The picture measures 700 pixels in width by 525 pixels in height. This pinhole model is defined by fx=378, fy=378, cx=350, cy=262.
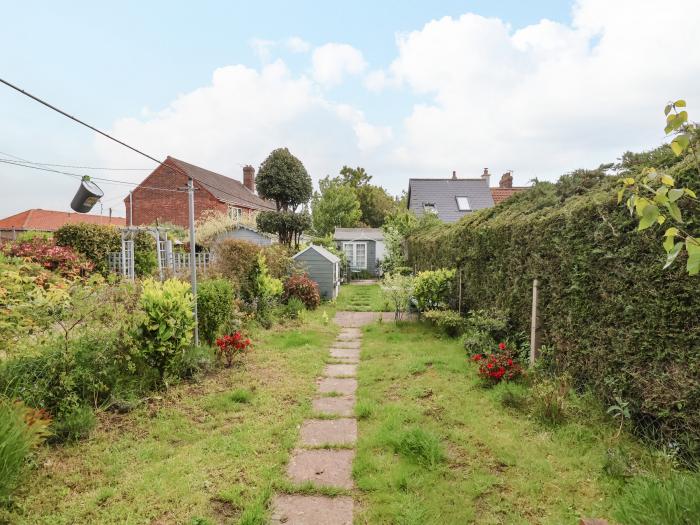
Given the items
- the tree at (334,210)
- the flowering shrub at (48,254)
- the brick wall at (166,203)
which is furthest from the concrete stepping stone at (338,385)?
the tree at (334,210)

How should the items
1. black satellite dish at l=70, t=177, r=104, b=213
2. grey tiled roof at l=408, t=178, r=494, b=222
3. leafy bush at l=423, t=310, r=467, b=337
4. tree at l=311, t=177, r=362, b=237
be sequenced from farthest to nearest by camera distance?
1. tree at l=311, t=177, r=362, b=237
2. grey tiled roof at l=408, t=178, r=494, b=222
3. leafy bush at l=423, t=310, r=467, b=337
4. black satellite dish at l=70, t=177, r=104, b=213

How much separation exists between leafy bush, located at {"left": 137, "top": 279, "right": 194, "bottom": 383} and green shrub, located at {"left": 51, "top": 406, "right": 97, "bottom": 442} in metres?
1.05

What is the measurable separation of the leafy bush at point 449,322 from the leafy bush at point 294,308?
3741mm

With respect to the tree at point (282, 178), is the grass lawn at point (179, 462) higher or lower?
lower

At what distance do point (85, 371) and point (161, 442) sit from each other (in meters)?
1.17

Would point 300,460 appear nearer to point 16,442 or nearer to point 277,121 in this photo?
point 16,442

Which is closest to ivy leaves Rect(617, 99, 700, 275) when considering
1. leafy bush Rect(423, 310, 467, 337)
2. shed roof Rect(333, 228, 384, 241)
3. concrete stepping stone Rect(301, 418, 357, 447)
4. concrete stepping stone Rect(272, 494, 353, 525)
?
concrete stepping stone Rect(272, 494, 353, 525)

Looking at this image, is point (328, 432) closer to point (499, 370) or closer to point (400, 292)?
point (499, 370)

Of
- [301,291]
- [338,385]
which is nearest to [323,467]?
[338,385]

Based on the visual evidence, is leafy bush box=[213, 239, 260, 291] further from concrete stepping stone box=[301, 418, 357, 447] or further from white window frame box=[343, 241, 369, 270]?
white window frame box=[343, 241, 369, 270]

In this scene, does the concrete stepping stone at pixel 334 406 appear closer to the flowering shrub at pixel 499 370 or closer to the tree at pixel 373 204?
the flowering shrub at pixel 499 370

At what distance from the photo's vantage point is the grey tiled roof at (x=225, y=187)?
28130mm

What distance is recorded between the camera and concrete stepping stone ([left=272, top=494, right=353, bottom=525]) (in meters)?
2.71

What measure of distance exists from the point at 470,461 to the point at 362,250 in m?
22.0
